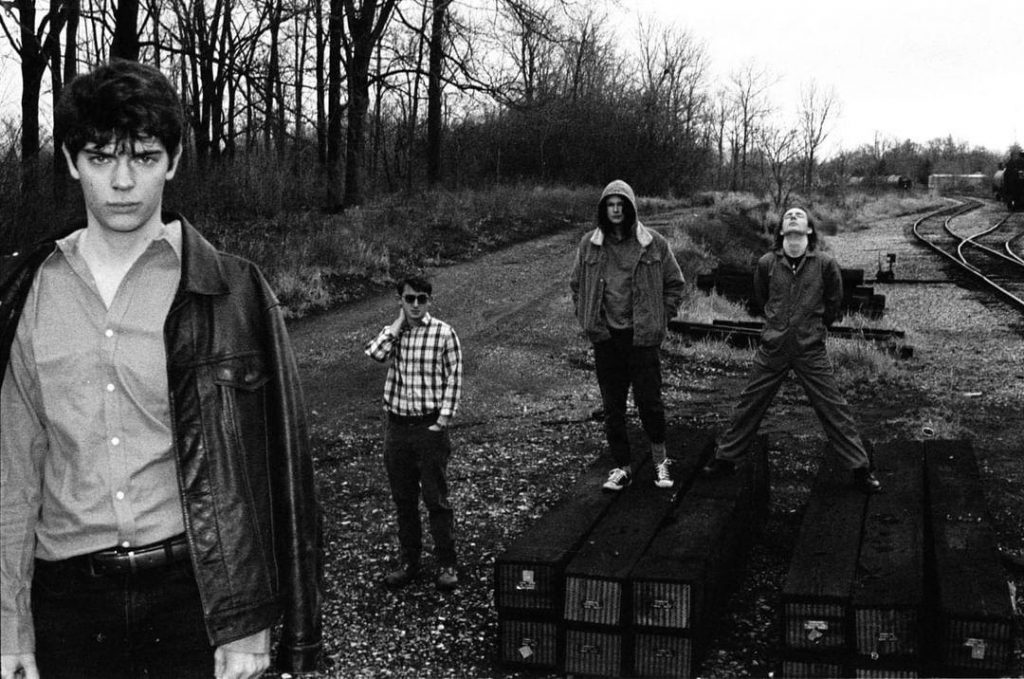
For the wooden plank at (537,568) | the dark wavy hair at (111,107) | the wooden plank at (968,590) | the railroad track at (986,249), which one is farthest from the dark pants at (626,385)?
the railroad track at (986,249)

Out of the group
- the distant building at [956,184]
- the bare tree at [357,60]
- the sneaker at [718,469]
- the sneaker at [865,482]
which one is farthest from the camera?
the distant building at [956,184]

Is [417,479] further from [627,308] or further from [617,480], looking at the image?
[627,308]

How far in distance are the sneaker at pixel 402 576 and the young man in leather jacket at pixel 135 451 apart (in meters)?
3.46

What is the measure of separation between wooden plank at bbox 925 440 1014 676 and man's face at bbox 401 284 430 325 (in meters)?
2.78

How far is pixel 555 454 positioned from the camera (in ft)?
26.9

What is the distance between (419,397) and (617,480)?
4.31ft

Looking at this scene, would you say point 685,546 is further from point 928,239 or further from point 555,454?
point 928,239

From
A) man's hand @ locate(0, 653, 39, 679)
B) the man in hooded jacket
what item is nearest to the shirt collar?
man's hand @ locate(0, 653, 39, 679)

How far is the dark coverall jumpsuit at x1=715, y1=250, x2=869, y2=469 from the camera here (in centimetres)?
623

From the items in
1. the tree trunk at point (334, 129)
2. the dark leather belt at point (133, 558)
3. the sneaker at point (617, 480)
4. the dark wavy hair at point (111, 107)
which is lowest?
the sneaker at point (617, 480)

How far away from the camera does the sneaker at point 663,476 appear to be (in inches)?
231

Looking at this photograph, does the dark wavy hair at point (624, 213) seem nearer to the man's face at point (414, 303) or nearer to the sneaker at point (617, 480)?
the man's face at point (414, 303)

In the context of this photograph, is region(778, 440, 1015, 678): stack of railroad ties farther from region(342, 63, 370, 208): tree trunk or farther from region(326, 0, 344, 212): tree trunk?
region(342, 63, 370, 208): tree trunk

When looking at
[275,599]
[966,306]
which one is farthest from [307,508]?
[966,306]
